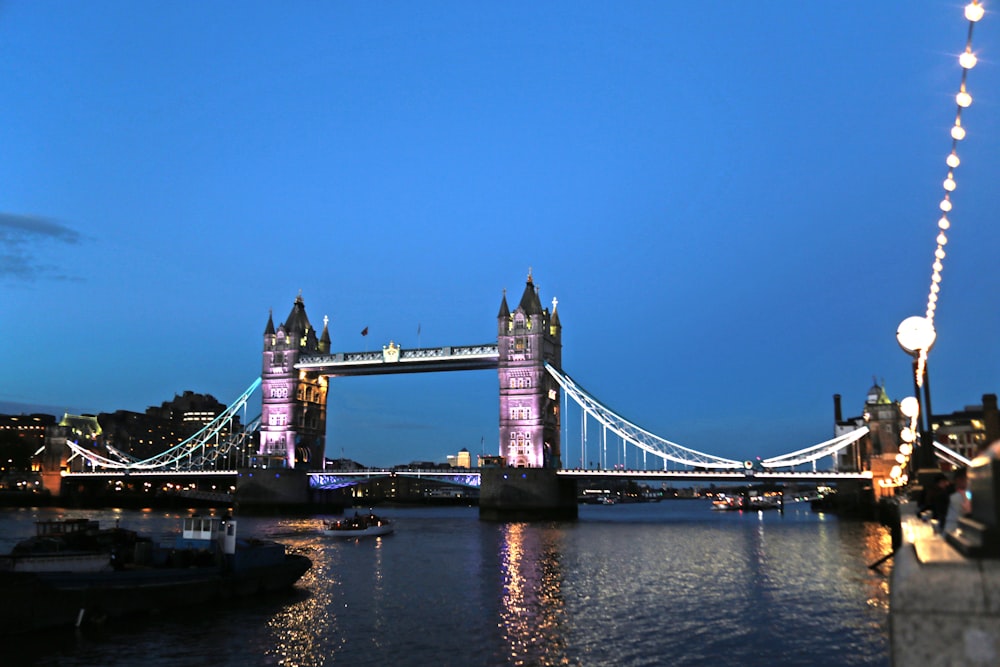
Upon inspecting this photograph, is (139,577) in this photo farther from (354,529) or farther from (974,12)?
(354,529)

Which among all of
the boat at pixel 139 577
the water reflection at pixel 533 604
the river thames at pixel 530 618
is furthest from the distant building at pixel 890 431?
the boat at pixel 139 577

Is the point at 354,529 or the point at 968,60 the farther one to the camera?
the point at 354,529

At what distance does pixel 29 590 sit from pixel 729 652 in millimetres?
18063

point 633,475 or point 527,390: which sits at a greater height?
point 527,390

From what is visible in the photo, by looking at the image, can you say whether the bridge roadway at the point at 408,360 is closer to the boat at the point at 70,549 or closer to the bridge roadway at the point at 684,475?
the bridge roadway at the point at 684,475

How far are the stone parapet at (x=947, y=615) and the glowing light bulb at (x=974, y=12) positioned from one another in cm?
817

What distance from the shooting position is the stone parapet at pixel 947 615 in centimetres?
360

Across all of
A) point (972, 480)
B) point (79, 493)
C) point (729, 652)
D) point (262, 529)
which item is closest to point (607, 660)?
point (729, 652)

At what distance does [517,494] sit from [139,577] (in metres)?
57.1

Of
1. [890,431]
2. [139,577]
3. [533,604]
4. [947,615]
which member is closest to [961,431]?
[890,431]

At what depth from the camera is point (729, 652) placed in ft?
65.3

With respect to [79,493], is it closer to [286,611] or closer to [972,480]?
[286,611]

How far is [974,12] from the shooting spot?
957cm

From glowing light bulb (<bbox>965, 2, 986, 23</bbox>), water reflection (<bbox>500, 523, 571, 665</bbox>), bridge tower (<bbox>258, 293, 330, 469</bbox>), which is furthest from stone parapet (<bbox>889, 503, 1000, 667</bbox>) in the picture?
bridge tower (<bbox>258, 293, 330, 469</bbox>)
